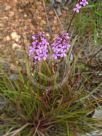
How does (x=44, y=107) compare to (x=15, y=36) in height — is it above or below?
below

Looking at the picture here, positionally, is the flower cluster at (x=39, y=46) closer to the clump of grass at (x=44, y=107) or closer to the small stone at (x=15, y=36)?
the clump of grass at (x=44, y=107)

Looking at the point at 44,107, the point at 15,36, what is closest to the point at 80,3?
the point at 15,36

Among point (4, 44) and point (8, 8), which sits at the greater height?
point (8, 8)

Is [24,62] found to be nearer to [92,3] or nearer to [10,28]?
[10,28]

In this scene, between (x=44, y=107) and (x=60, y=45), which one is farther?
(x=44, y=107)

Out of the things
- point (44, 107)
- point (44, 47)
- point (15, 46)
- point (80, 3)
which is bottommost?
point (44, 107)

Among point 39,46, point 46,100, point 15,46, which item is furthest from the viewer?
point 15,46

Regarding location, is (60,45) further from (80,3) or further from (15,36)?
(15,36)

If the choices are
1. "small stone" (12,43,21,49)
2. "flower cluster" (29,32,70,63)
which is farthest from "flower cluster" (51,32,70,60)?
"small stone" (12,43,21,49)

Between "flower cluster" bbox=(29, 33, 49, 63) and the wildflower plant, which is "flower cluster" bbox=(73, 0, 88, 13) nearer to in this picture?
the wildflower plant

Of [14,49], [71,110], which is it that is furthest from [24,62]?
[71,110]
